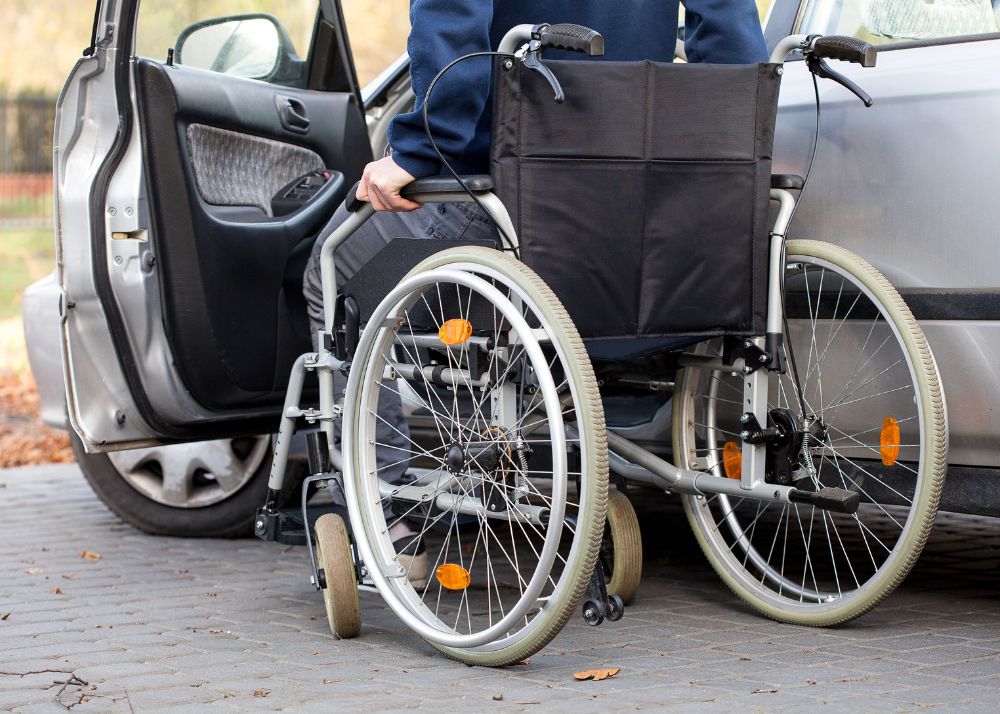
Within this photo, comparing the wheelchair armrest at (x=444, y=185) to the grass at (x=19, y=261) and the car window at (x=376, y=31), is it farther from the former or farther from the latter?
the car window at (x=376, y=31)

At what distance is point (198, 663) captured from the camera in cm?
320

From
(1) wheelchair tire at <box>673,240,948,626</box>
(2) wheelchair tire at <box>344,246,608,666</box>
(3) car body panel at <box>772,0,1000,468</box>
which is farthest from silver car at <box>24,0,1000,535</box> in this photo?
(2) wheelchair tire at <box>344,246,608,666</box>

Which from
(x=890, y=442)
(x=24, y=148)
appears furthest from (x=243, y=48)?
(x=24, y=148)

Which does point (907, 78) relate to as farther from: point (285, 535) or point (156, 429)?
point (156, 429)

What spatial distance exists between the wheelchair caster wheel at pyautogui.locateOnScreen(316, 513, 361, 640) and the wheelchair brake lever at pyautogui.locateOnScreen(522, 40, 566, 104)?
48.3 inches

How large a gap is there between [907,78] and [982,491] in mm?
1025

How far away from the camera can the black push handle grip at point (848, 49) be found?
10.2 feet

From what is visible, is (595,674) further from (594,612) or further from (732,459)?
(732,459)

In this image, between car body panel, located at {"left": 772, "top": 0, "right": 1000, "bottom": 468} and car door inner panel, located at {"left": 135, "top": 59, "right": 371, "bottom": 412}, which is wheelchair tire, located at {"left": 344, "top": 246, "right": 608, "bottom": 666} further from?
car body panel, located at {"left": 772, "top": 0, "right": 1000, "bottom": 468}

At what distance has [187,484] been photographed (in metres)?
4.89

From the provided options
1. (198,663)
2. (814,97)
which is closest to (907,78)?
(814,97)

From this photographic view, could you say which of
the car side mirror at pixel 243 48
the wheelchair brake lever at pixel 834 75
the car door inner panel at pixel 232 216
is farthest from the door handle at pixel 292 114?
the wheelchair brake lever at pixel 834 75

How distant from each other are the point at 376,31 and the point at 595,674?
12.6 meters

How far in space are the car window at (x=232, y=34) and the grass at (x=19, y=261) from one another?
30.1 ft
